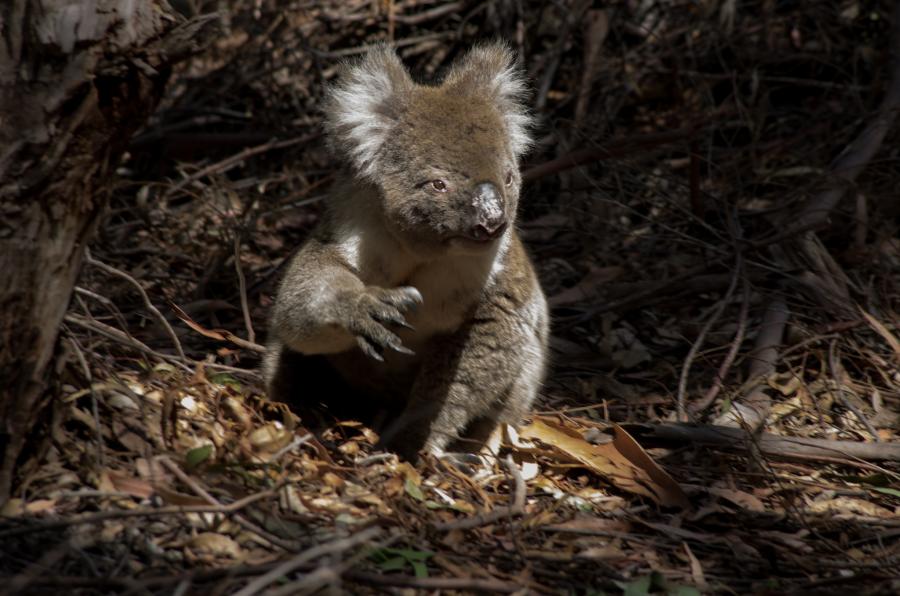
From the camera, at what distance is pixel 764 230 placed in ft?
19.7

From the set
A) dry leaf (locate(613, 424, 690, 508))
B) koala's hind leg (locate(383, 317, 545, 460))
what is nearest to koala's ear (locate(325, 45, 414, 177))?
koala's hind leg (locate(383, 317, 545, 460))

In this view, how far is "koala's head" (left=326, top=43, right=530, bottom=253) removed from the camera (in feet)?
11.7

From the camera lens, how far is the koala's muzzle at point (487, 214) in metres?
3.46

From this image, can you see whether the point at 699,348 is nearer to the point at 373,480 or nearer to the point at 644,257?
the point at 644,257

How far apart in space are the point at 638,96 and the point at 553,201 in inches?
42.8

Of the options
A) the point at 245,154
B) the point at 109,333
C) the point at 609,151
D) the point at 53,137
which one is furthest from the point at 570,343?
the point at 53,137

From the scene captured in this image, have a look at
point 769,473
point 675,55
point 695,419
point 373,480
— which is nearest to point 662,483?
point 769,473

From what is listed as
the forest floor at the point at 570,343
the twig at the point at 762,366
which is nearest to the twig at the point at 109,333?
the forest floor at the point at 570,343

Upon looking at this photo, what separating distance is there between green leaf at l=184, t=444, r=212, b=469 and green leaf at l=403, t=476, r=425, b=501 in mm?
760

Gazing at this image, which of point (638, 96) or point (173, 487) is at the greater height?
point (638, 96)

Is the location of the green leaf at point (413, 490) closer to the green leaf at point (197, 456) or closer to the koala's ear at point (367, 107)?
the green leaf at point (197, 456)

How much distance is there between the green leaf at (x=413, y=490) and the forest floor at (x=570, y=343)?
12 millimetres

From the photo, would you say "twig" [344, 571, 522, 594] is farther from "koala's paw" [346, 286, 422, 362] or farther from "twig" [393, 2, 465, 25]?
"twig" [393, 2, 465, 25]

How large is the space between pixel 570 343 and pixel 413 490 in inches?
86.2
